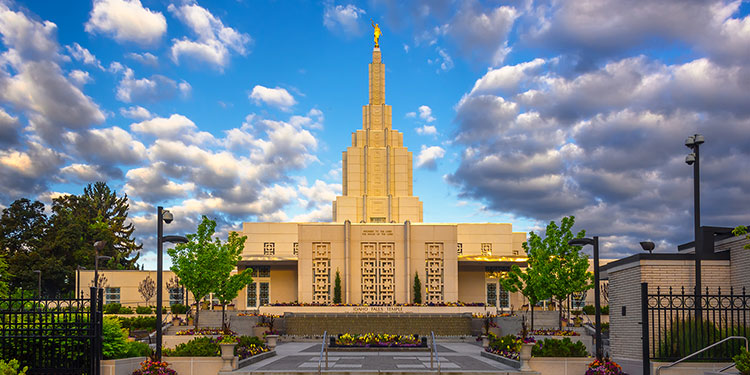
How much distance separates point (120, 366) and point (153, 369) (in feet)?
3.71

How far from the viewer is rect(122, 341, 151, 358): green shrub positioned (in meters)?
20.0

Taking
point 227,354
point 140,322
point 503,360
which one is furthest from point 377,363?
point 140,322

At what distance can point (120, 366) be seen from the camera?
19000 millimetres

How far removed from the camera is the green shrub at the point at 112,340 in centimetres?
1891

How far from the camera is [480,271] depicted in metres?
62.7

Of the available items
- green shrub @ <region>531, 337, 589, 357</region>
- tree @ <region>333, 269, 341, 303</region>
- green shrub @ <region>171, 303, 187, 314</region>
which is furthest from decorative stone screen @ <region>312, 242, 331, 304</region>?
green shrub @ <region>531, 337, 589, 357</region>

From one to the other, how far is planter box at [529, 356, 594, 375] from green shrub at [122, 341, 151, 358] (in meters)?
12.9

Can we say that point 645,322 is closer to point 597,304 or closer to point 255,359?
point 597,304

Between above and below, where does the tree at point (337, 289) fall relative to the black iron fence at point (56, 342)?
below

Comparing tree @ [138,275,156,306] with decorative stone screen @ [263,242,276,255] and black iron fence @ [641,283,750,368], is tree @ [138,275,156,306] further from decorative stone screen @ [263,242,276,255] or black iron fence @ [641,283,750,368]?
black iron fence @ [641,283,750,368]

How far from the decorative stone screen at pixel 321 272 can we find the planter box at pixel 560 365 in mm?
36412

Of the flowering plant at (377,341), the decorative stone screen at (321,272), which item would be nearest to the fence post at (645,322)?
the flowering plant at (377,341)

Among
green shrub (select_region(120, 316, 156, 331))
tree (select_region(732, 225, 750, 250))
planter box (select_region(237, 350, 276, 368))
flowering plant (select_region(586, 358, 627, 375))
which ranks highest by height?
tree (select_region(732, 225, 750, 250))

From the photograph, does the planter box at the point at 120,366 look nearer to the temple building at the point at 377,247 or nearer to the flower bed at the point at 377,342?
the flower bed at the point at 377,342
